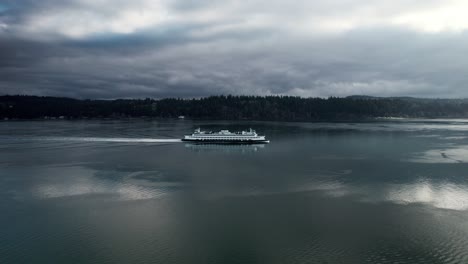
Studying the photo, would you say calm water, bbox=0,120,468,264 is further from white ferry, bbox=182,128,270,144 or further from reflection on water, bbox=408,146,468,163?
white ferry, bbox=182,128,270,144

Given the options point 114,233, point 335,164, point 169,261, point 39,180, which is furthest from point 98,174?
point 335,164

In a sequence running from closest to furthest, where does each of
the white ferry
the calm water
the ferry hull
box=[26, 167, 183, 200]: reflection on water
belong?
the calm water, box=[26, 167, 183, 200]: reflection on water, the ferry hull, the white ferry

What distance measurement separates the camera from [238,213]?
23797 millimetres

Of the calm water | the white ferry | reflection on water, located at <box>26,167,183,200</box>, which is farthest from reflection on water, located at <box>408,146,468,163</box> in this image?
reflection on water, located at <box>26,167,183,200</box>

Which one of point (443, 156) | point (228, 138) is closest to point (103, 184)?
point (228, 138)

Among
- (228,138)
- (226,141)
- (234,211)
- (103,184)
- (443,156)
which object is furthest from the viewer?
(228,138)

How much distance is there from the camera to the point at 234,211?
2423 cm

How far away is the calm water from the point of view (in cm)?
1797

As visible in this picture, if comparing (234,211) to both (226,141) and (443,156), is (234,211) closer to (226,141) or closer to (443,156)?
(443,156)

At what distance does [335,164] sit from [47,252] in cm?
3218

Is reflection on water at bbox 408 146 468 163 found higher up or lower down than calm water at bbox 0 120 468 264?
higher up

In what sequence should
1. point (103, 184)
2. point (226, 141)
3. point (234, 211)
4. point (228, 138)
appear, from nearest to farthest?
point (234, 211)
point (103, 184)
point (226, 141)
point (228, 138)

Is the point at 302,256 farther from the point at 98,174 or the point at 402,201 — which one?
the point at 98,174

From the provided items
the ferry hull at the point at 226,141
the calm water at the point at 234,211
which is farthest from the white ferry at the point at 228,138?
the calm water at the point at 234,211
